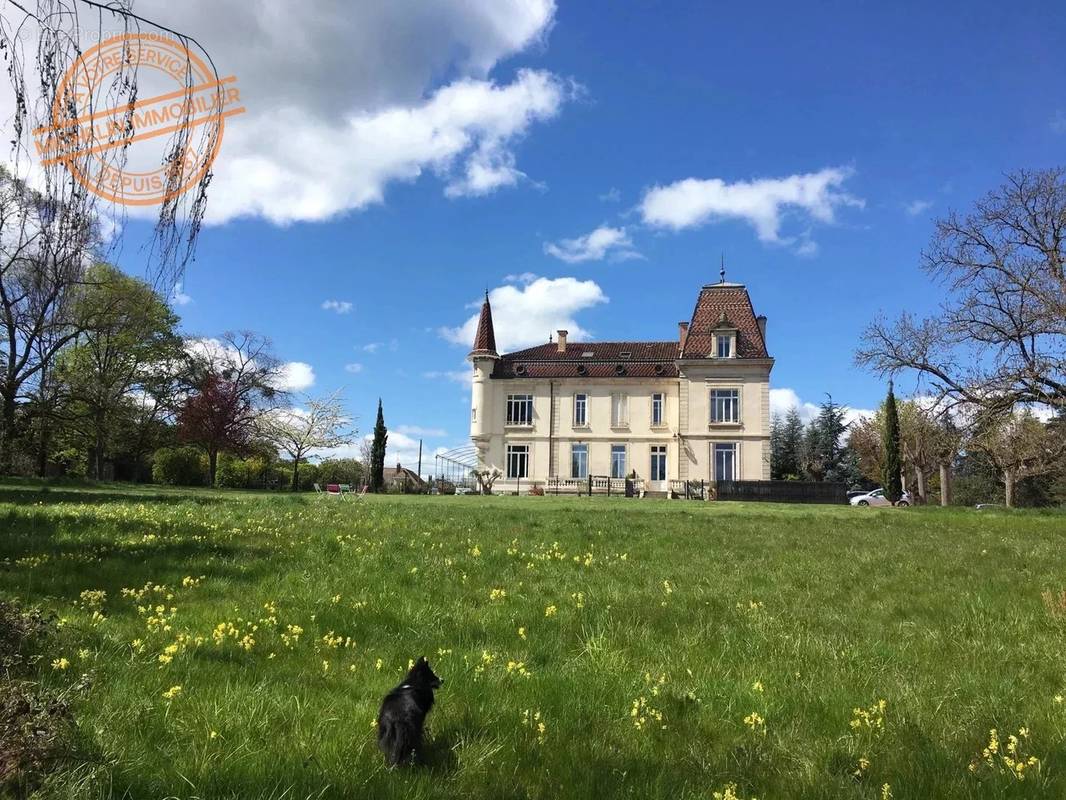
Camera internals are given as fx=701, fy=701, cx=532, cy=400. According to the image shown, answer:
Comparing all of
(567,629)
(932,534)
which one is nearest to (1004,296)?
(932,534)

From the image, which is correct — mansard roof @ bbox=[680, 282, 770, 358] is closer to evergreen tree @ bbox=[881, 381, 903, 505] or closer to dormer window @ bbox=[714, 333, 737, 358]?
dormer window @ bbox=[714, 333, 737, 358]

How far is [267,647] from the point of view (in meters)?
4.92

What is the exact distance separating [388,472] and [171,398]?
18.7 m

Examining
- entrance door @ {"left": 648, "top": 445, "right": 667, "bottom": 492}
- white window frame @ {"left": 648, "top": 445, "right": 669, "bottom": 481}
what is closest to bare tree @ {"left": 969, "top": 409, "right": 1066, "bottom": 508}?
entrance door @ {"left": 648, "top": 445, "right": 667, "bottom": 492}

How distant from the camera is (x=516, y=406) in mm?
54531

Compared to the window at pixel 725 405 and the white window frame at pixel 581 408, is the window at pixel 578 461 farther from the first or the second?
the window at pixel 725 405

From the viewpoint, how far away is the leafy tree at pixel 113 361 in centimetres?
3588

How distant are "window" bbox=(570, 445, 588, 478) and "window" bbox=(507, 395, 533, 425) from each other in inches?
161

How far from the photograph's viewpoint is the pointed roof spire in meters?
54.5

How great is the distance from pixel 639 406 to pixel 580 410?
450cm

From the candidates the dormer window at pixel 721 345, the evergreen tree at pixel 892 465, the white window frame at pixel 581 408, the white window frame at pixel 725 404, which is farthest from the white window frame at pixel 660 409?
the evergreen tree at pixel 892 465

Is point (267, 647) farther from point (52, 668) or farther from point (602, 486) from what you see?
point (602, 486)

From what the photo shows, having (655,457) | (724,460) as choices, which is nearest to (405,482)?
(655,457)

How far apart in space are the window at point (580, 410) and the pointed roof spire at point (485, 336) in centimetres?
716
